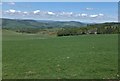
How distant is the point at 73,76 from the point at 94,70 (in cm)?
347

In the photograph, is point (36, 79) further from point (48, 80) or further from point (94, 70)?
point (94, 70)

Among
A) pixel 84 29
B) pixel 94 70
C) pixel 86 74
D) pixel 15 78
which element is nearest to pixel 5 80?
pixel 15 78

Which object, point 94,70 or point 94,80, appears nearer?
point 94,80

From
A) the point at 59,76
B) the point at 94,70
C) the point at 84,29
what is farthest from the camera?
the point at 84,29

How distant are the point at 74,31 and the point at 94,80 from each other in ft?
516

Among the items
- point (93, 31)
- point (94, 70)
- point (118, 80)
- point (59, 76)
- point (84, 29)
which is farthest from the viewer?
point (84, 29)

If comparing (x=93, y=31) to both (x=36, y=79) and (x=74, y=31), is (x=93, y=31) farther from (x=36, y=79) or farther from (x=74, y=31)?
(x=36, y=79)

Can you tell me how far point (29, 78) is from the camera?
17266 mm

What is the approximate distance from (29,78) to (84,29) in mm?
163391

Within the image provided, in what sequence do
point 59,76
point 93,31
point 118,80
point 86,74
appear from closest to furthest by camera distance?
1. point 118,80
2. point 59,76
3. point 86,74
4. point 93,31

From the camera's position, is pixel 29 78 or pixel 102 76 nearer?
pixel 29 78

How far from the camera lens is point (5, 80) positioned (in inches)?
653

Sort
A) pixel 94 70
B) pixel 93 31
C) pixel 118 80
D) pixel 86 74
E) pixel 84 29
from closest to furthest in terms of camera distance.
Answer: pixel 118 80 < pixel 86 74 < pixel 94 70 < pixel 93 31 < pixel 84 29

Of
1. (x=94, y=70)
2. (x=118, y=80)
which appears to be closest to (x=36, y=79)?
(x=118, y=80)
